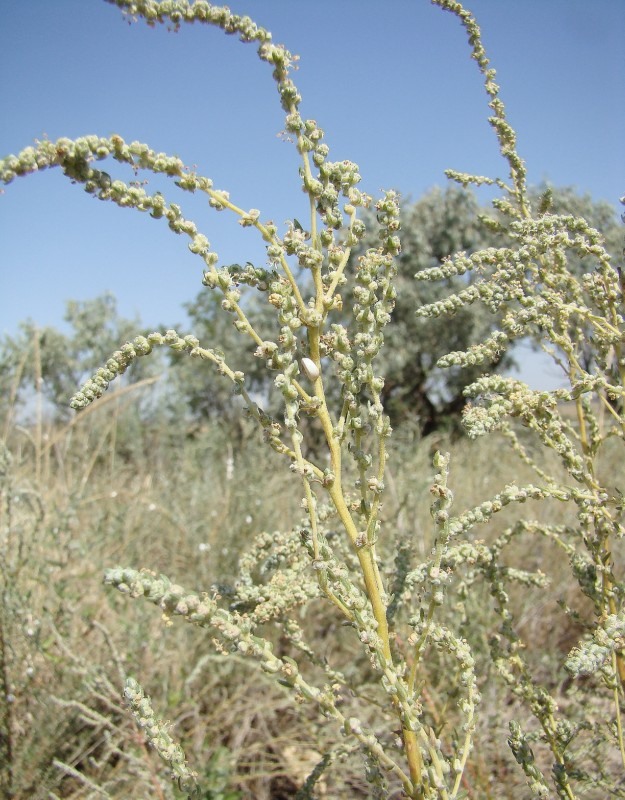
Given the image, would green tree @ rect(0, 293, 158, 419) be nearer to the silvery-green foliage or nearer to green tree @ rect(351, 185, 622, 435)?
green tree @ rect(351, 185, 622, 435)

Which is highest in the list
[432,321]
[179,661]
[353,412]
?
[432,321]

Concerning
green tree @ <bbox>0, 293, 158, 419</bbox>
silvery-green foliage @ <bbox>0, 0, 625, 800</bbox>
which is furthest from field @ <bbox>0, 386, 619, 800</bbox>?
green tree @ <bbox>0, 293, 158, 419</bbox>

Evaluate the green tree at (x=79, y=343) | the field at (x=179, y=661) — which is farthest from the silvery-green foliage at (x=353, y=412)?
the green tree at (x=79, y=343)

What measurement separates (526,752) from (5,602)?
5.96 ft

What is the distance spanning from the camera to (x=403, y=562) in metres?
1.40

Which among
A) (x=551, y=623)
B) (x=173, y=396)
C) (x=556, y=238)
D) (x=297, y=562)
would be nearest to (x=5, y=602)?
(x=297, y=562)

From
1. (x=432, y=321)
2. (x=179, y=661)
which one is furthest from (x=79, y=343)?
(x=179, y=661)

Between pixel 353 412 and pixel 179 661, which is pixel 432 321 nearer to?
pixel 179 661

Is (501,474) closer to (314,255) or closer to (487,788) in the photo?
(487,788)

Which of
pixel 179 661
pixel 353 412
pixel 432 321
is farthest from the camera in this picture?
pixel 432 321

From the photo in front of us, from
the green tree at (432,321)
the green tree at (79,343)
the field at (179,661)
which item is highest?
the green tree at (432,321)

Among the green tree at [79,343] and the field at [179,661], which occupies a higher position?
the green tree at [79,343]

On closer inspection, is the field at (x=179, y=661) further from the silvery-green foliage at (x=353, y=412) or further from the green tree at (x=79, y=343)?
the green tree at (x=79, y=343)

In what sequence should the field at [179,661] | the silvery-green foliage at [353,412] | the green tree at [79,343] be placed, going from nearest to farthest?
the silvery-green foliage at [353,412], the field at [179,661], the green tree at [79,343]
